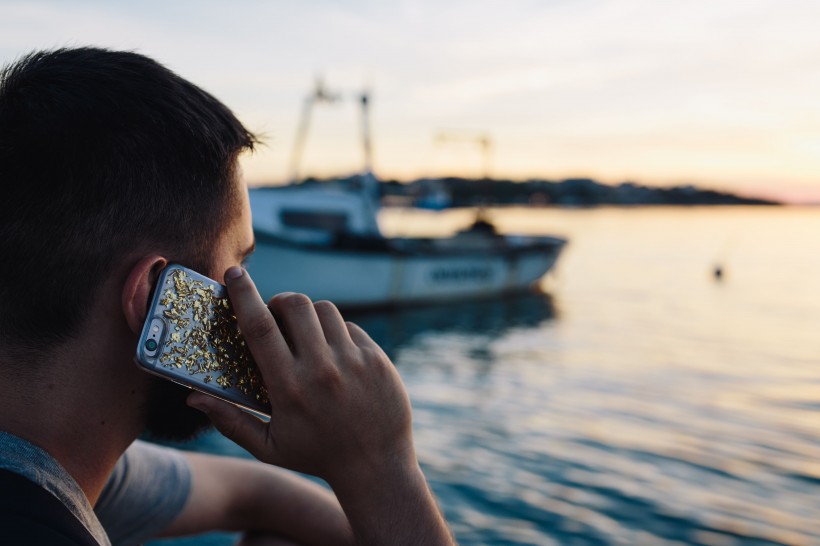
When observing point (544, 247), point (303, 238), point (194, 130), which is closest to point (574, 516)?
point (194, 130)

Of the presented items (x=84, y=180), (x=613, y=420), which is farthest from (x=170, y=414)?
(x=613, y=420)

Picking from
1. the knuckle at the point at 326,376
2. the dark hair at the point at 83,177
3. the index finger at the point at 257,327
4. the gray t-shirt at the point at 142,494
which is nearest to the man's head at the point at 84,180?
the dark hair at the point at 83,177

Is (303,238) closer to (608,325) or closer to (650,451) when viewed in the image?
(608,325)

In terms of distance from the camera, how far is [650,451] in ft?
25.2

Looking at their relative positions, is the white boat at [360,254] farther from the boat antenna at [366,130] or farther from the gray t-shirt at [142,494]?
the gray t-shirt at [142,494]

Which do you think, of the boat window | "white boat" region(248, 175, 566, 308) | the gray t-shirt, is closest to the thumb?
the gray t-shirt

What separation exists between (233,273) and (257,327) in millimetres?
110

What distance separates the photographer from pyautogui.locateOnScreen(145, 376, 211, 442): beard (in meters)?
1.36

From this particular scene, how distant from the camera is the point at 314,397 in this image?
1325mm

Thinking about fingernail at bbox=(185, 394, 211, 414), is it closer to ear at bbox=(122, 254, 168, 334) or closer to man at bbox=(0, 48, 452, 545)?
man at bbox=(0, 48, 452, 545)

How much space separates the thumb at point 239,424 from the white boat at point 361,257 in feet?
42.8

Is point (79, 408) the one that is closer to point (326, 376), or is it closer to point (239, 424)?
point (239, 424)

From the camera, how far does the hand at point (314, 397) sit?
132cm

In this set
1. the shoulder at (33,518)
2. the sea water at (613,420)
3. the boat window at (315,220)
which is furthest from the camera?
the boat window at (315,220)
